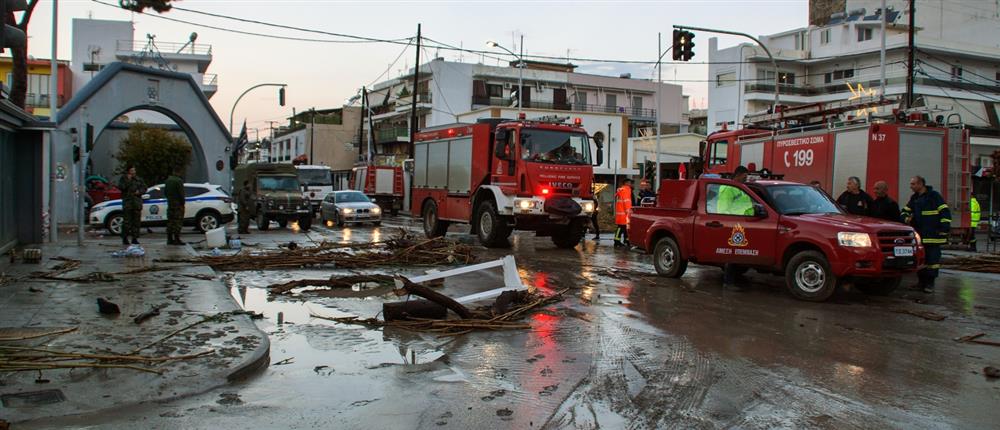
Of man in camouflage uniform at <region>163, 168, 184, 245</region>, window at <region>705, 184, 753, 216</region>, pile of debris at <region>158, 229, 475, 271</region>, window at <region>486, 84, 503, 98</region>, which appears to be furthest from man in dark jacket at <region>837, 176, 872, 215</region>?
window at <region>486, 84, 503, 98</region>

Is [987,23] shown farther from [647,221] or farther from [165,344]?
[165,344]

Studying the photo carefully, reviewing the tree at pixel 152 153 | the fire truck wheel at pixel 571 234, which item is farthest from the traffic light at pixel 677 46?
the tree at pixel 152 153

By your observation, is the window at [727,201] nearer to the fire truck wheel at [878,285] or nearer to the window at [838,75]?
the fire truck wheel at [878,285]

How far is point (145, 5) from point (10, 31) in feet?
66.7

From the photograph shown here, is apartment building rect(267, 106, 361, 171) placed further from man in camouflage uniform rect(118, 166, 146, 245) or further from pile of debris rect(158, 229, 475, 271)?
pile of debris rect(158, 229, 475, 271)

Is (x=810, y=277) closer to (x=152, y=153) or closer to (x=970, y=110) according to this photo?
(x=152, y=153)

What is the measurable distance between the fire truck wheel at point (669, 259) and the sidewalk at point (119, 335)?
6978 millimetres

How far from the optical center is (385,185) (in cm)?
3981

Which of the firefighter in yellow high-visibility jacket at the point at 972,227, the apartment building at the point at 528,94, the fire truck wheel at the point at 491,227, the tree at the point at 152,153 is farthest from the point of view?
the apartment building at the point at 528,94

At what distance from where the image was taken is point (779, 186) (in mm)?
11016

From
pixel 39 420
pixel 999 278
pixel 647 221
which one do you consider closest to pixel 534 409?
pixel 39 420

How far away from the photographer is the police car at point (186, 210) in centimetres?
2112

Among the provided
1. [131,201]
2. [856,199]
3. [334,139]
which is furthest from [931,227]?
[334,139]

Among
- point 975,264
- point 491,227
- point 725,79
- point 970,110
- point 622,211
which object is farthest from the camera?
point 725,79
